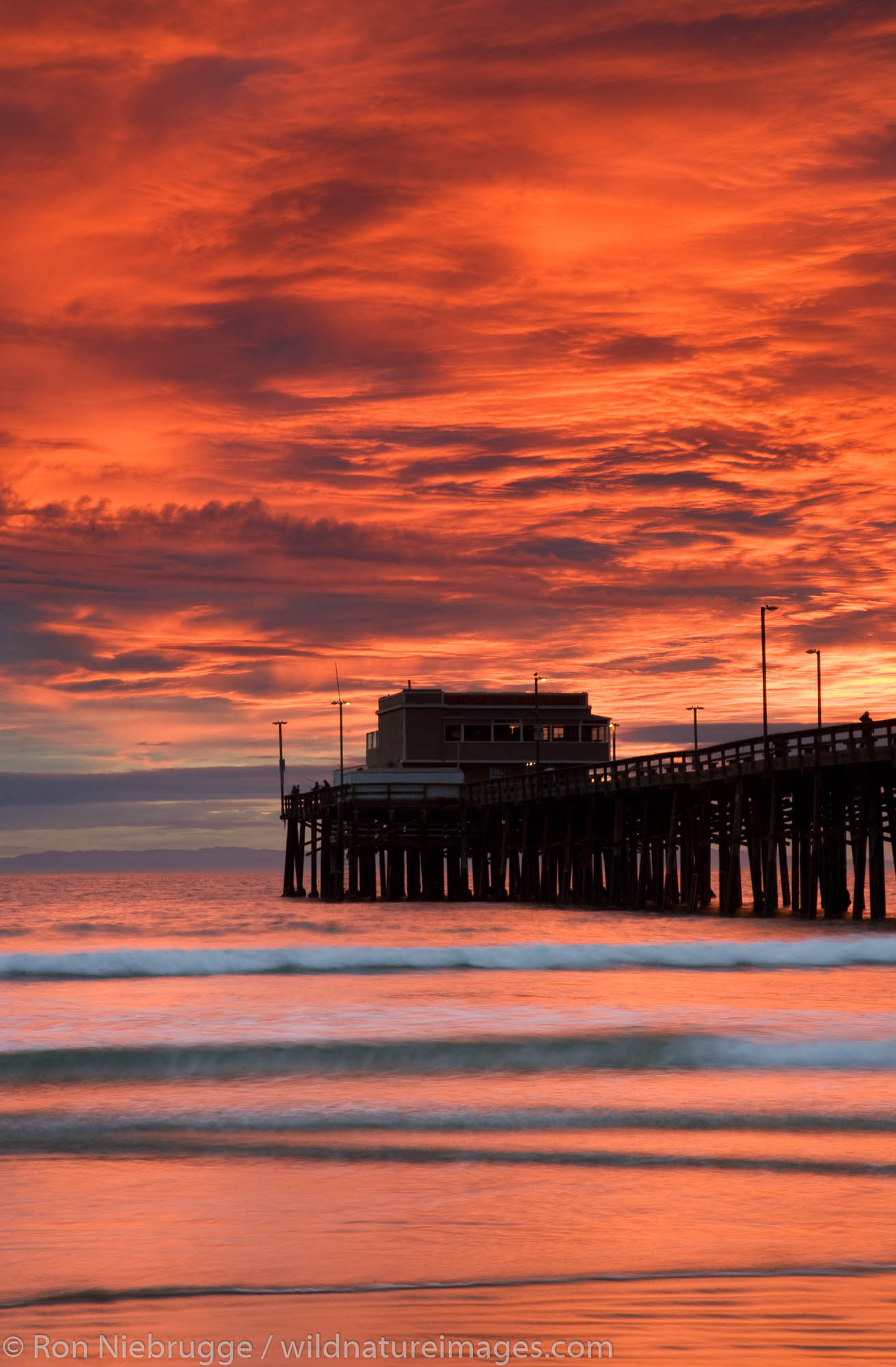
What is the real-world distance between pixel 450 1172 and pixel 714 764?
117 feet

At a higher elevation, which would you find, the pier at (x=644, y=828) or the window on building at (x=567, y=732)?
the window on building at (x=567, y=732)

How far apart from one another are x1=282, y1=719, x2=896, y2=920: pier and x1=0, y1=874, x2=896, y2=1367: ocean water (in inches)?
696

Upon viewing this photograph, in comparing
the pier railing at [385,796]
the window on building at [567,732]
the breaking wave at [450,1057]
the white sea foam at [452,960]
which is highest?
the window on building at [567,732]

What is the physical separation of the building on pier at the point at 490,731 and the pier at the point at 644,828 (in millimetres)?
5568

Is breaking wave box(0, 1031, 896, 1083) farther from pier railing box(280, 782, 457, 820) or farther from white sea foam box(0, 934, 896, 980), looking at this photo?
pier railing box(280, 782, 457, 820)

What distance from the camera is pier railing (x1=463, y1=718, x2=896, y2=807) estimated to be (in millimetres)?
36344

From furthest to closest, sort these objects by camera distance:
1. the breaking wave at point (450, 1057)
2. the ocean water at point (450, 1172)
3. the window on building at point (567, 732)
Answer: the window on building at point (567, 732)
the breaking wave at point (450, 1057)
the ocean water at point (450, 1172)

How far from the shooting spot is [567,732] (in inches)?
3408

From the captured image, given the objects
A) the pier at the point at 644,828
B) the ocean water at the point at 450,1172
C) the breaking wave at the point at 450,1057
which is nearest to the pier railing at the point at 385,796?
the pier at the point at 644,828

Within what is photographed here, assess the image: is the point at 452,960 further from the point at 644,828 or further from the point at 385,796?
the point at 385,796

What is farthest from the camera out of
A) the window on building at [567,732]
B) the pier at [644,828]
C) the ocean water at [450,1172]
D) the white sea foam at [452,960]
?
the window on building at [567,732]

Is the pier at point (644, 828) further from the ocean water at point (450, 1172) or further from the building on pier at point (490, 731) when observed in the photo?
the ocean water at point (450, 1172)

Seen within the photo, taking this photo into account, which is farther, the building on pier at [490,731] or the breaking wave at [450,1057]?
the building on pier at [490,731]

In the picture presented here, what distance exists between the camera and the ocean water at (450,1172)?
6.34 m
